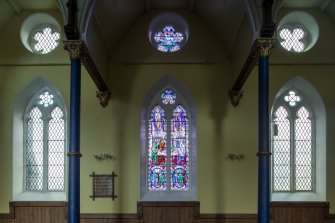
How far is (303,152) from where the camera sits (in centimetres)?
1155

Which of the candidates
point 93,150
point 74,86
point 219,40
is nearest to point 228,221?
point 93,150

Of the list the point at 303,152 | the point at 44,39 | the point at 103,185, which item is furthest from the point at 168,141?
the point at 44,39

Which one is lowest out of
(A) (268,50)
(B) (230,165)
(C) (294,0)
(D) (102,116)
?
(B) (230,165)

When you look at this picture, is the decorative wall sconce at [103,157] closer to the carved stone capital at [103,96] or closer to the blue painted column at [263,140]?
the carved stone capital at [103,96]

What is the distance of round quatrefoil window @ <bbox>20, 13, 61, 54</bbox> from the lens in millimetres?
11430

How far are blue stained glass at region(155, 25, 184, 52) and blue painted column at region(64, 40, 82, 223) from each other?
4.12m

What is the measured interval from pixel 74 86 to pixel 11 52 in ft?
13.6

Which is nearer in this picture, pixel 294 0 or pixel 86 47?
pixel 86 47

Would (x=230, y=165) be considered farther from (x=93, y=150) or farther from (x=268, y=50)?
(x=268, y=50)

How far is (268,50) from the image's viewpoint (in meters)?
7.83

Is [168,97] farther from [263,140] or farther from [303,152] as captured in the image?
[263,140]

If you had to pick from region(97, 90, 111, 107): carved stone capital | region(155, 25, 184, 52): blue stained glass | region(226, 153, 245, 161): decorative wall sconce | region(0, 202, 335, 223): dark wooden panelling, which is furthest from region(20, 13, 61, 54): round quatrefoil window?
region(226, 153, 245, 161): decorative wall sconce

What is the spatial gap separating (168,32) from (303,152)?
470 cm

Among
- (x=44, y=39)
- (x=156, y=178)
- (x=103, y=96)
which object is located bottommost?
(x=156, y=178)
